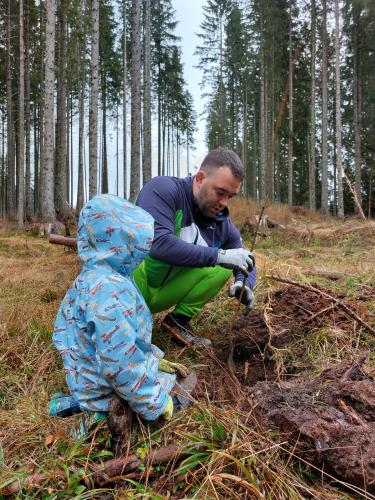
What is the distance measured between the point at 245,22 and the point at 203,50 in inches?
157

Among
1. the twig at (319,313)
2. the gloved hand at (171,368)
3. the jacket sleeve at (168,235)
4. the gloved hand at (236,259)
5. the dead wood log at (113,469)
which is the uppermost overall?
the jacket sleeve at (168,235)

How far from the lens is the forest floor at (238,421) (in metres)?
1.32

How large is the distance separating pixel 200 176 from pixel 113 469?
177 centimetres

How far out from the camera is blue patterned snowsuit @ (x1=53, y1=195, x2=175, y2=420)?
1.47 meters

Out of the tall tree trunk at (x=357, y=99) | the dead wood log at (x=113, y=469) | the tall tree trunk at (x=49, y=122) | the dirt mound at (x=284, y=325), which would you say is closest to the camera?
the dead wood log at (x=113, y=469)

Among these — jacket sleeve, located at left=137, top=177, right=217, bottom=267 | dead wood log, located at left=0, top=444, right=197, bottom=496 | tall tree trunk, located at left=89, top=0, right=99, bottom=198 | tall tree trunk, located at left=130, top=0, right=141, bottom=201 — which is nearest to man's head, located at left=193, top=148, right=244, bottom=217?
jacket sleeve, located at left=137, top=177, right=217, bottom=267

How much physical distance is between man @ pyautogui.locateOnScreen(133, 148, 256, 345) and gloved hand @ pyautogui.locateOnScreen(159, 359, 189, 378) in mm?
637

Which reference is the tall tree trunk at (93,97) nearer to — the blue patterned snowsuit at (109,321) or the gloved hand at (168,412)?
the blue patterned snowsuit at (109,321)

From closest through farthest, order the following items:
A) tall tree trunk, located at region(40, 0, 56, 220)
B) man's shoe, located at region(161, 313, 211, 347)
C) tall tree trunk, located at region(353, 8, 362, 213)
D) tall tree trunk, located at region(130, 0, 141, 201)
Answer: man's shoe, located at region(161, 313, 211, 347)
tall tree trunk, located at region(40, 0, 56, 220)
tall tree trunk, located at region(130, 0, 141, 201)
tall tree trunk, located at region(353, 8, 362, 213)

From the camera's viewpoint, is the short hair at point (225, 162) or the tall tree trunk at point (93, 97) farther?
the tall tree trunk at point (93, 97)

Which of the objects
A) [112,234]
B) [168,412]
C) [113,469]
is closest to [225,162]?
[112,234]

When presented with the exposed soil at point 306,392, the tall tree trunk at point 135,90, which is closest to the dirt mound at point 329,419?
the exposed soil at point 306,392

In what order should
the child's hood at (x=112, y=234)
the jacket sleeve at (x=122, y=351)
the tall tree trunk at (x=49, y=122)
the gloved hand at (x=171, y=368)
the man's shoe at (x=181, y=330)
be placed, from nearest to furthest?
the jacket sleeve at (x=122, y=351)
the child's hood at (x=112, y=234)
the gloved hand at (x=171, y=368)
the man's shoe at (x=181, y=330)
the tall tree trunk at (x=49, y=122)

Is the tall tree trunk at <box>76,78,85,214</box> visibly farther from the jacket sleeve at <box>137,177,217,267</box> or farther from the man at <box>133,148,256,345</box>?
the jacket sleeve at <box>137,177,217,267</box>
